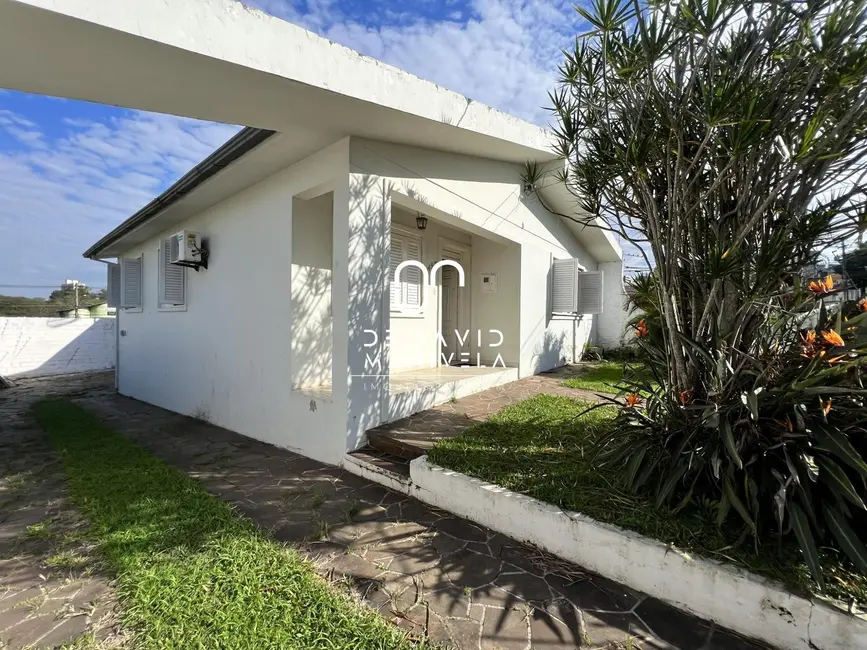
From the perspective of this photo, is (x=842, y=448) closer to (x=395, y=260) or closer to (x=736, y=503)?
(x=736, y=503)

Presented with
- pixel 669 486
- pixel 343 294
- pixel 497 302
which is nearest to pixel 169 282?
pixel 343 294

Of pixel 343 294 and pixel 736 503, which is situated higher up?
pixel 343 294

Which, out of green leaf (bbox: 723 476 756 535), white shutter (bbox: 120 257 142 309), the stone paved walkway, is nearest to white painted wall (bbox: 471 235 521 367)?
the stone paved walkway

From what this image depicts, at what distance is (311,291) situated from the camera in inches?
312

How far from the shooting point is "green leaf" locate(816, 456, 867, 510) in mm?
2990

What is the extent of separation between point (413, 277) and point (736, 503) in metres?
8.33

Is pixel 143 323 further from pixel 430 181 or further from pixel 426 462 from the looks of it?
pixel 426 462

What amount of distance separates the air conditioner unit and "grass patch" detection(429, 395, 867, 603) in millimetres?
8001

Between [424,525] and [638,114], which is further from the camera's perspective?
[424,525]

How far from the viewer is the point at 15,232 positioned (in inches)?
1480

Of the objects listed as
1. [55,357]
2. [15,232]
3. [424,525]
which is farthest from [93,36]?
[15,232]

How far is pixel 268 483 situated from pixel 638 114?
6.79m

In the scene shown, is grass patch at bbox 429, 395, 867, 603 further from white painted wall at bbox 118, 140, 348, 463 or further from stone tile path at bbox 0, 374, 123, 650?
stone tile path at bbox 0, 374, 123, 650

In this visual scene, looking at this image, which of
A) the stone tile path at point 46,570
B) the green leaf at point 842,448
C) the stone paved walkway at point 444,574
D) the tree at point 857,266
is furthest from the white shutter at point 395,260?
the green leaf at point 842,448
